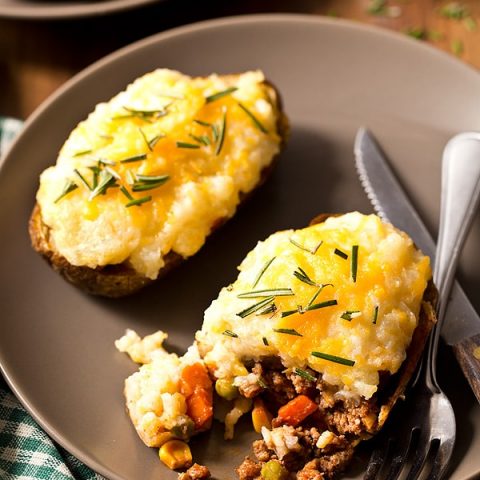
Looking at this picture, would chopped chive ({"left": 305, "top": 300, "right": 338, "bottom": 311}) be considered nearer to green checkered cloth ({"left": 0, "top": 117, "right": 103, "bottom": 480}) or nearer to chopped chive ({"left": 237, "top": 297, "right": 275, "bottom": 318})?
chopped chive ({"left": 237, "top": 297, "right": 275, "bottom": 318})

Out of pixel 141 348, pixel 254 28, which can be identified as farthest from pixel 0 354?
pixel 254 28

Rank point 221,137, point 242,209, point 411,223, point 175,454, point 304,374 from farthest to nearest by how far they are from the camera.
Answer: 1. point 242,209
2. point 411,223
3. point 221,137
4. point 175,454
5. point 304,374

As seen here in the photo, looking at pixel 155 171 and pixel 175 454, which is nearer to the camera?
pixel 175 454

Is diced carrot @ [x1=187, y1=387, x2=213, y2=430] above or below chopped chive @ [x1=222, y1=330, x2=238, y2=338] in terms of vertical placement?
below

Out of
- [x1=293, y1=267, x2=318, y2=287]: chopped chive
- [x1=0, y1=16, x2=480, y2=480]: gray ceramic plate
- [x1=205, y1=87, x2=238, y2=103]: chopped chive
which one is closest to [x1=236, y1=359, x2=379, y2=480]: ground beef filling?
[x1=0, y1=16, x2=480, y2=480]: gray ceramic plate

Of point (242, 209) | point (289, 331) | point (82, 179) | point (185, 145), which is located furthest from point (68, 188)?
point (289, 331)

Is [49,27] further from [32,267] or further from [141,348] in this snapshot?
[141,348]

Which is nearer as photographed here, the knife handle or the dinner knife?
the knife handle

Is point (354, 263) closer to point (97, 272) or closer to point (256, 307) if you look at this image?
point (256, 307)
